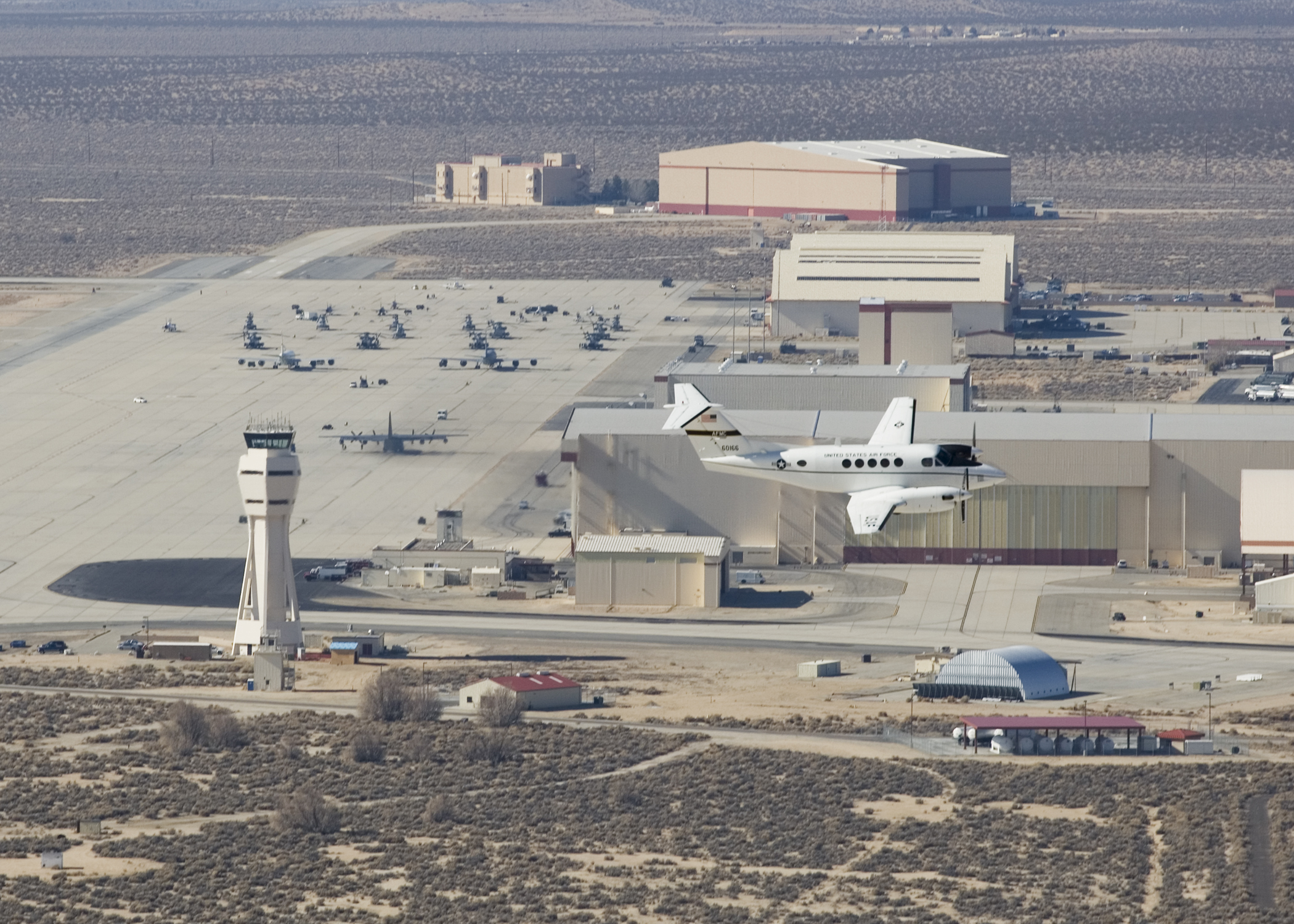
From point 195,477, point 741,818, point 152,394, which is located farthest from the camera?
point 152,394

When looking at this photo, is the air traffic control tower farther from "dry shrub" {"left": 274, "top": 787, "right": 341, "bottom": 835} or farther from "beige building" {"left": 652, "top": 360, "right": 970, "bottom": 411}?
"beige building" {"left": 652, "top": 360, "right": 970, "bottom": 411}

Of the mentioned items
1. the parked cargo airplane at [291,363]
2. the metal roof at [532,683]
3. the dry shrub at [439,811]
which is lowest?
the dry shrub at [439,811]

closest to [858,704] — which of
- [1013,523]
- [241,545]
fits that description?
[1013,523]

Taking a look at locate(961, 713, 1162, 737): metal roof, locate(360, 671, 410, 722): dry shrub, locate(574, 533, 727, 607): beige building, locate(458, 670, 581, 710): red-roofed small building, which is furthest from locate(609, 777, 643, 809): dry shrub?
locate(574, 533, 727, 607): beige building

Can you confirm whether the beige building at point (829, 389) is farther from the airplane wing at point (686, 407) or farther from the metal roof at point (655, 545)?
the airplane wing at point (686, 407)

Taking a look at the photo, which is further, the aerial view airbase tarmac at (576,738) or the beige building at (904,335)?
the beige building at (904,335)

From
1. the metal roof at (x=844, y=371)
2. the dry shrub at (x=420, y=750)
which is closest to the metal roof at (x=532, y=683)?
the dry shrub at (x=420, y=750)

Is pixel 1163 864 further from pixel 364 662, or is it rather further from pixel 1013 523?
pixel 1013 523
